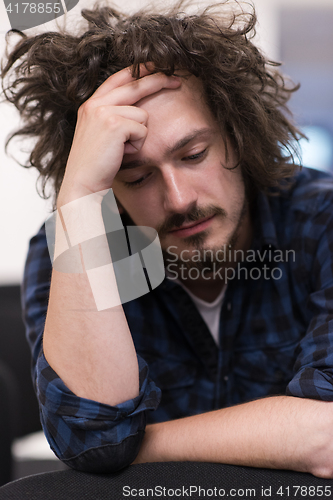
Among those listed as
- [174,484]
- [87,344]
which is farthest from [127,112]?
[174,484]

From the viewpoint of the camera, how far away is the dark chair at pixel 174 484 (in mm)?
650

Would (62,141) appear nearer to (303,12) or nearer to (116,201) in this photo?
(116,201)

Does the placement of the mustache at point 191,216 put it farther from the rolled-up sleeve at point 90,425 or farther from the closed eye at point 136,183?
the rolled-up sleeve at point 90,425

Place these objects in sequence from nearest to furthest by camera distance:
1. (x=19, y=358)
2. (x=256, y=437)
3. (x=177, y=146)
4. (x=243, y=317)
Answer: (x=256, y=437), (x=177, y=146), (x=243, y=317), (x=19, y=358)

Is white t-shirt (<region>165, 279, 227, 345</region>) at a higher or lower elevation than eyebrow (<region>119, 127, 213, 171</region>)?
lower

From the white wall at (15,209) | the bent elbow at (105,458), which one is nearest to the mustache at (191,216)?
the bent elbow at (105,458)

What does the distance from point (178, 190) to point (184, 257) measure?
216mm

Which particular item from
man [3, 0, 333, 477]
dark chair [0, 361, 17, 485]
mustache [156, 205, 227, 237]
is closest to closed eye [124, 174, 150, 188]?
man [3, 0, 333, 477]

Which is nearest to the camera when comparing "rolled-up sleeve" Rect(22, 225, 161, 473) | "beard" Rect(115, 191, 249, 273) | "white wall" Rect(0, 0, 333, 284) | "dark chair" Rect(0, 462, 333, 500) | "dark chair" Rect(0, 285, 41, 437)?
"dark chair" Rect(0, 462, 333, 500)

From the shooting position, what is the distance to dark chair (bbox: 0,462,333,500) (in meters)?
0.65

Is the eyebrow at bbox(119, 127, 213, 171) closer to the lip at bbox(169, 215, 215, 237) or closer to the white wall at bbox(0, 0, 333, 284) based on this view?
the lip at bbox(169, 215, 215, 237)

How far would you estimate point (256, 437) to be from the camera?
0.77 m

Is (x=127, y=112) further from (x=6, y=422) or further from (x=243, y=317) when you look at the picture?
(x=6, y=422)

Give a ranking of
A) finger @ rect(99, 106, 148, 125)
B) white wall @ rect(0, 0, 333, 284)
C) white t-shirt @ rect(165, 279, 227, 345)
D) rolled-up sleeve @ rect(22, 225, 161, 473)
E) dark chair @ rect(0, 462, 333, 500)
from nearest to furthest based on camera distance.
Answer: dark chair @ rect(0, 462, 333, 500), rolled-up sleeve @ rect(22, 225, 161, 473), finger @ rect(99, 106, 148, 125), white t-shirt @ rect(165, 279, 227, 345), white wall @ rect(0, 0, 333, 284)
